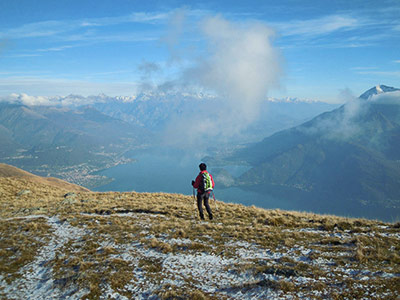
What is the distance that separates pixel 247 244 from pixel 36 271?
9929mm

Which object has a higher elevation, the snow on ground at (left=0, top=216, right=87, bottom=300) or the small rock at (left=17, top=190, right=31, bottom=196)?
the small rock at (left=17, top=190, right=31, bottom=196)

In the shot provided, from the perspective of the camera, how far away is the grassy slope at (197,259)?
7.63 meters

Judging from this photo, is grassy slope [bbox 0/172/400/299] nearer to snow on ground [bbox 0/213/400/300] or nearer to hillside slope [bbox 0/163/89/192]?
snow on ground [bbox 0/213/400/300]

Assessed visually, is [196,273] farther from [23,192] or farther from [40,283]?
[23,192]

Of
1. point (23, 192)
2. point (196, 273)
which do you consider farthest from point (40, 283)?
point (23, 192)

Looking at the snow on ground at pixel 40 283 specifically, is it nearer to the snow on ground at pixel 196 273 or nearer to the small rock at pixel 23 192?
the snow on ground at pixel 196 273

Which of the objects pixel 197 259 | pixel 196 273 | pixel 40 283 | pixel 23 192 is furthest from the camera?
pixel 23 192

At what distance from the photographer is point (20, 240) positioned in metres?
13.2

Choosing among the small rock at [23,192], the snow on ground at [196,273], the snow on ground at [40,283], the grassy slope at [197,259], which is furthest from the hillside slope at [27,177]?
the snow on ground at [196,273]

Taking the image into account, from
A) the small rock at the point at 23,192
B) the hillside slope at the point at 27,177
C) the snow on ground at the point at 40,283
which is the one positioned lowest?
the snow on ground at the point at 40,283

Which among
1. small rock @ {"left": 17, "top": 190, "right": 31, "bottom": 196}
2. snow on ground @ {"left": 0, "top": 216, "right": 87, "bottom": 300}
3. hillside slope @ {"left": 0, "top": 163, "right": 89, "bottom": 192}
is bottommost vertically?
snow on ground @ {"left": 0, "top": 216, "right": 87, "bottom": 300}

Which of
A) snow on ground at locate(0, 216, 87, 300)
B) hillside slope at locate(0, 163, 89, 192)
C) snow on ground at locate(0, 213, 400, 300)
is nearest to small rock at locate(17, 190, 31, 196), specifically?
hillside slope at locate(0, 163, 89, 192)

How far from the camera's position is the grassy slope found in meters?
7.63

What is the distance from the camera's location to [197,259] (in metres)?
9.98
